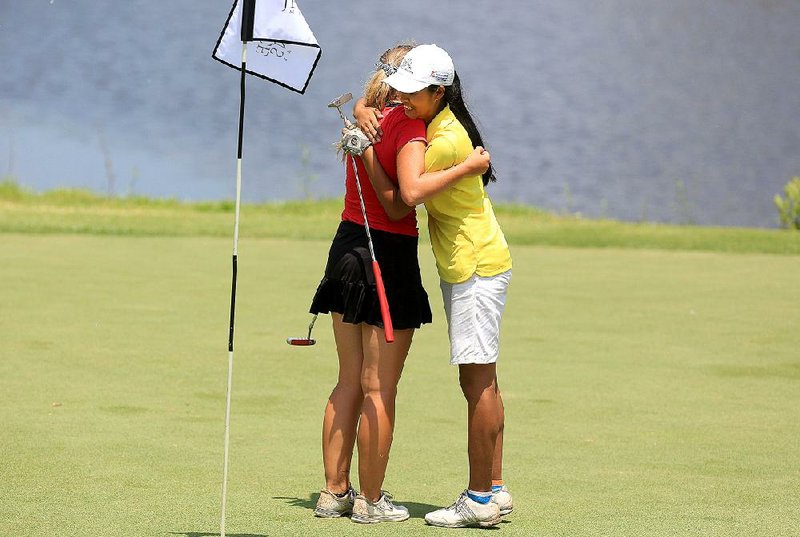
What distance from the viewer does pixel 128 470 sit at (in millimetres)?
5438

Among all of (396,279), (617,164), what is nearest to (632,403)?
(396,279)

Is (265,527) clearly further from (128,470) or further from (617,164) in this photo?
(617,164)

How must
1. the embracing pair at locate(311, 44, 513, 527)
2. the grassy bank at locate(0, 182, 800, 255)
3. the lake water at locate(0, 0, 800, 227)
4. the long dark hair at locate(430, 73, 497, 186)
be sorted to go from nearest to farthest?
the embracing pair at locate(311, 44, 513, 527)
the long dark hair at locate(430, 73, 497, 186)
the grassy bank at locate(0, 182, 800, 255)
the lake water at locate(0, 0, 800, 227)

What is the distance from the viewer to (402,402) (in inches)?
278

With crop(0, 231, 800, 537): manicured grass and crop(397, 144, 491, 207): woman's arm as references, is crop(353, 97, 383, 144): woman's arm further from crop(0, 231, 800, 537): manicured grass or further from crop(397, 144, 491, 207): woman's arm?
crop(0, 231, 800, 537): manicured grass

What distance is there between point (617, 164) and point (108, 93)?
25.3ft

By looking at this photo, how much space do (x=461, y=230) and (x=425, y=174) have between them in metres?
0.25

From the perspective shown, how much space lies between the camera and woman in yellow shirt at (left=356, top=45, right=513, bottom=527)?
459 centimetres

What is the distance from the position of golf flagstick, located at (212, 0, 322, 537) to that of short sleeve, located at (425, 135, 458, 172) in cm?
44

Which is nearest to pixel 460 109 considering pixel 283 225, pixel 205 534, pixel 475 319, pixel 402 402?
pixel 475 319

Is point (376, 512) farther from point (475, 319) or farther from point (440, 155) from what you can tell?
point (440, 155)

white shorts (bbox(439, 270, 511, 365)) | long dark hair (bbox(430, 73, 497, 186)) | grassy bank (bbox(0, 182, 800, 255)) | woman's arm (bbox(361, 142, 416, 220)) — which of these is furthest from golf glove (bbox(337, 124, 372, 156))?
grassy bank (bbox(0, 182, 800, 255))

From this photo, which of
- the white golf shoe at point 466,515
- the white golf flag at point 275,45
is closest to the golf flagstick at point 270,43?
the white golf flag at point 275,45

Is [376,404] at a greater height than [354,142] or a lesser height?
lesser
